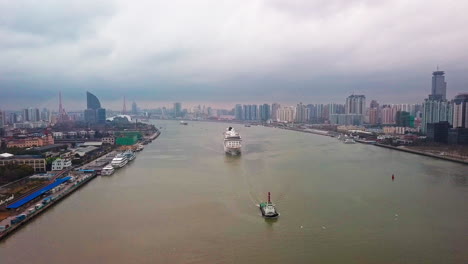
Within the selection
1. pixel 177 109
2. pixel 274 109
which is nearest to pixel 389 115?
pixel 274 109

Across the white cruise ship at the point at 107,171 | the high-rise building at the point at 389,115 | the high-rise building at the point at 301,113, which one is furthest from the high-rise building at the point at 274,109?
the white cruise ship at the point at 107,171

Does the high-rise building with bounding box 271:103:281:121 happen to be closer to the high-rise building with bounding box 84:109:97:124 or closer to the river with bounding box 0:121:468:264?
the high-rise building with bounding box 84:109:97:124

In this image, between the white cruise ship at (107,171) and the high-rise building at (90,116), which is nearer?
the white cruise ship at (107,171)

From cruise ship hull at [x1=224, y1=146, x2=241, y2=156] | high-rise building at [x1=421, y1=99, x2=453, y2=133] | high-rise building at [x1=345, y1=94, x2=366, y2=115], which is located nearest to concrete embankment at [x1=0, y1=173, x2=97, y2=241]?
cruise ship hull at [x1=224, y1=146, x2=241, y2=156]

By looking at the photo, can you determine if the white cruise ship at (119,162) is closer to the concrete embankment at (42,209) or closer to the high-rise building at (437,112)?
the concrete embankment at (42,209)

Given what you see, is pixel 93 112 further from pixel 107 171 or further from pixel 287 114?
pixel 107 171

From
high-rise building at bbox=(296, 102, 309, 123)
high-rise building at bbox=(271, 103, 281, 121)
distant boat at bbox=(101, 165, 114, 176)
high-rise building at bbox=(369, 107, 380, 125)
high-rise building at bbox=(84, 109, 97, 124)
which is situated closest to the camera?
distant boat at bbox=(101, 165, 114, 176)
